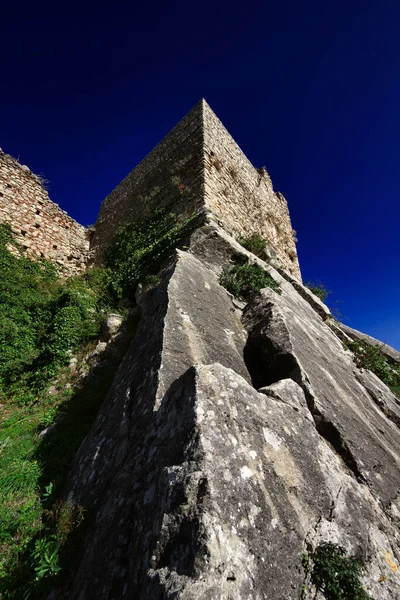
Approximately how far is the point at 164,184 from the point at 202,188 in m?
2.58

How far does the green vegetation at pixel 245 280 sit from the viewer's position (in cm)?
499

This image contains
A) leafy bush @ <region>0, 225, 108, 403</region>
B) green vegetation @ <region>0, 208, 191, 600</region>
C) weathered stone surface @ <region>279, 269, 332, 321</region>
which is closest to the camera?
green vegetation @ <region>0, 208, 191, 600</region>

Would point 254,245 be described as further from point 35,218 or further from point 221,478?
Result: point 35,218

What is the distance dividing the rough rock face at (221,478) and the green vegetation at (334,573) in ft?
0.18

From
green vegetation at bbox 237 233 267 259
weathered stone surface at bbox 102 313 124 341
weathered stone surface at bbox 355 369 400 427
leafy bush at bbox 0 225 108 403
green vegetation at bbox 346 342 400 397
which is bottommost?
leafy bush at bbox 0 225 108 403

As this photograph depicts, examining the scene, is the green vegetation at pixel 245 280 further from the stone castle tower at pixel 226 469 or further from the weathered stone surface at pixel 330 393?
the stone castle tower at pixel 226 469

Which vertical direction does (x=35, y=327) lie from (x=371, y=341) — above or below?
below

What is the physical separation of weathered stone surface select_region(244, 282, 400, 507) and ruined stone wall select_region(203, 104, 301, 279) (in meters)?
3.96

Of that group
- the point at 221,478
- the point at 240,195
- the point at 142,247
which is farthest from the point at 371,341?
the point at 221,478

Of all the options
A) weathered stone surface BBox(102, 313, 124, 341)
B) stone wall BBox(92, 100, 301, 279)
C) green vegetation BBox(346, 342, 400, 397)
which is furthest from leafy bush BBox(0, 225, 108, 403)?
green vegetation BBox(346, 342, 400, 397)

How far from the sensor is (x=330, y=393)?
316 centimetres

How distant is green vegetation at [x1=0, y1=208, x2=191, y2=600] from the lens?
7.07 feet

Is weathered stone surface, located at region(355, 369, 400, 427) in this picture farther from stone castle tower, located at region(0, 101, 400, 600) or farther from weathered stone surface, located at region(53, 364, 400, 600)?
weathered stone surface, located at region(53, 364, 400, 600)

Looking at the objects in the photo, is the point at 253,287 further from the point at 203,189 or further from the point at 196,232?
the point at 203,189
